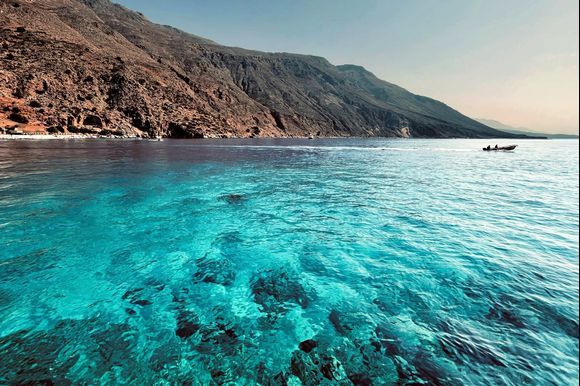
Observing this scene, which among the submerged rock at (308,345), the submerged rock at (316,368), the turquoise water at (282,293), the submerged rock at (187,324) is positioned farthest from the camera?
the submerged rock at (187,324)

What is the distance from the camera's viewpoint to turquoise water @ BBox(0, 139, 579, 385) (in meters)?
5.04

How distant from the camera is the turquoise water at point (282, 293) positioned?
5.04 m

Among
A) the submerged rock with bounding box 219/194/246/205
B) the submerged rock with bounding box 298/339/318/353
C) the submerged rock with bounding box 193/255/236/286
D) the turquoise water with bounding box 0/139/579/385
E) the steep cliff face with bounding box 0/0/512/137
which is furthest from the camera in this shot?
the steep cliff face with bounding box 0/0/512/137

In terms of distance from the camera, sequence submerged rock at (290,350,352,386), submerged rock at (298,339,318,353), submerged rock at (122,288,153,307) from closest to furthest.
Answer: submerged rock at (290,350,352,386)
submerged rock at (298,339,318,353)
submerged rock at (122,288,153,307)

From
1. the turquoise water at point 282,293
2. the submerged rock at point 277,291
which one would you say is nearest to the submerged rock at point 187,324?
the turquoise water at point 282,293

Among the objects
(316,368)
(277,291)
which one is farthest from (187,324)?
(316,368)

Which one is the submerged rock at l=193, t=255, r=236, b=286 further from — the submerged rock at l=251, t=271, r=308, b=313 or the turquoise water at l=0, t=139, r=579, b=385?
the submerged rock at l=251, t=271, r=308, b=313

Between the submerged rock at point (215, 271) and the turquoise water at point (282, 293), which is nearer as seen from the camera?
the turquoise water at point (282, 293)

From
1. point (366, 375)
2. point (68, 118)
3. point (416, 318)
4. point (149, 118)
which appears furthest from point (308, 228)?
point (149, 118)

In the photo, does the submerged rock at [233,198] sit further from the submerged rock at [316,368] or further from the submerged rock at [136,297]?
the submerged rock at [316,368]

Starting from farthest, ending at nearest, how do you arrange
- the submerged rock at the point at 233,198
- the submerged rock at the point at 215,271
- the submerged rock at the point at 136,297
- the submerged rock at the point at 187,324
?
the submerged rock at the point at 233,198
the submerged rock at the point at 215,271
the submerged rock at the point at 136,297
the submerged rock at the point at 187,324

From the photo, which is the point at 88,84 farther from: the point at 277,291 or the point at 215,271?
the point at 277,291

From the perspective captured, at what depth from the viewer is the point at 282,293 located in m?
7.66

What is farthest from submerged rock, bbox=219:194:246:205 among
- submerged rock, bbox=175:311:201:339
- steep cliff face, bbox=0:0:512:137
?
steep cliff face, bbox=0:0:512:137
